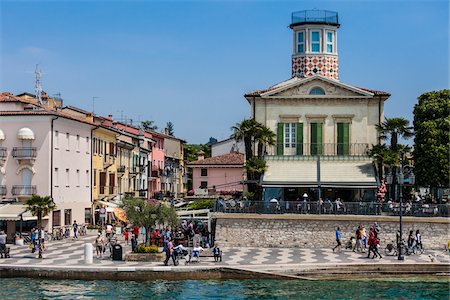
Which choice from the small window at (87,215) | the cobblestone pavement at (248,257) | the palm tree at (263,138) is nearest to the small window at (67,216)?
the small window at (87,215)

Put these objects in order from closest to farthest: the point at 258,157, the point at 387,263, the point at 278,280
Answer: the point at 278,280 < the point at 387,263 < the point at 258,157

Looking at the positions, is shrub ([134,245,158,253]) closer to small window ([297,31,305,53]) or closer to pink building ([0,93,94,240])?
pink building ([0,93,94,240])

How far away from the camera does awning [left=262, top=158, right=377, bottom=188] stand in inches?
2000

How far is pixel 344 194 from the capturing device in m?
54.9

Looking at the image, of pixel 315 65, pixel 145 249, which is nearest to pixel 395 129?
pixel 315 65

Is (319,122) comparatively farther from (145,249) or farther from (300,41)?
(145,249)

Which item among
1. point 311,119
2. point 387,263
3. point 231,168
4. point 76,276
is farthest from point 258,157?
point 231,168

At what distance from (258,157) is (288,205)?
302 inches

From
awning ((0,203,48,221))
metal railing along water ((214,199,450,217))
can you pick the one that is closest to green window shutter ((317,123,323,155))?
metal railing along water ((214,199,450,217))

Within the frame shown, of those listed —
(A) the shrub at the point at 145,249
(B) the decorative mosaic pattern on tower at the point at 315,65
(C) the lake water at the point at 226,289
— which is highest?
(B) the decorative mosaic pattern on tower at the point at 315,65

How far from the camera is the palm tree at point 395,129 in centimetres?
5247

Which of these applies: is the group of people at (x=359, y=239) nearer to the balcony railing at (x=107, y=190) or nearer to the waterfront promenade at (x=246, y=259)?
the waterfront promenade at (x=246, y=259)

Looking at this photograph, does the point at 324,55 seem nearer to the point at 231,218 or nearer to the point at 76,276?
the point at 231,218

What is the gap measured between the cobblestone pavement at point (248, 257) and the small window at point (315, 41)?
20.7 meters
